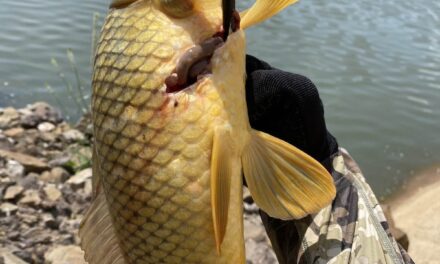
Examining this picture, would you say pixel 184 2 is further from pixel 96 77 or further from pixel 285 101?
pixel 285 101

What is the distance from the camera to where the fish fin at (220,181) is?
1.58m

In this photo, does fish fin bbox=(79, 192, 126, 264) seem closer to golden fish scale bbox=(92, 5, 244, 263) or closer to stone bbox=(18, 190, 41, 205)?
golden fish scale bbox=(92, 5, 244, 263)

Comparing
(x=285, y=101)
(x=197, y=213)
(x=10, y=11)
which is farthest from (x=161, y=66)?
(x=10, y=11)

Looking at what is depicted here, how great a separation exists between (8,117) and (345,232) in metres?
5.71

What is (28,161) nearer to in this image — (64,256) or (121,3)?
(64,256)

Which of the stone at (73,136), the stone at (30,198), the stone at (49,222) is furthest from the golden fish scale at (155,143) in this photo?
the stone at (73,136)

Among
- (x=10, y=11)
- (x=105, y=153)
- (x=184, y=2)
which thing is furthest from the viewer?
(x=10, y=11)

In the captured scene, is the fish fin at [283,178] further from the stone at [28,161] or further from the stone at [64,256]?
the stone at [28,161]

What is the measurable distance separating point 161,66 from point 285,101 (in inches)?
23.3

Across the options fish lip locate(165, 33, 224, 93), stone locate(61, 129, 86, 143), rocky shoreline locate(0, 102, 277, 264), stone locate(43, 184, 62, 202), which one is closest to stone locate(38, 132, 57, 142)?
rocky shoreline locate(0, 102, 277, 264)

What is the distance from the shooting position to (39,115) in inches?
280

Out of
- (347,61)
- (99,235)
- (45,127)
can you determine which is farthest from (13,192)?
(347,61)

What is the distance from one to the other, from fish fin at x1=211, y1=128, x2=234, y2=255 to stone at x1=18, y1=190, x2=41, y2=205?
3598mm

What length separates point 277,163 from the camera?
5.58 ft
